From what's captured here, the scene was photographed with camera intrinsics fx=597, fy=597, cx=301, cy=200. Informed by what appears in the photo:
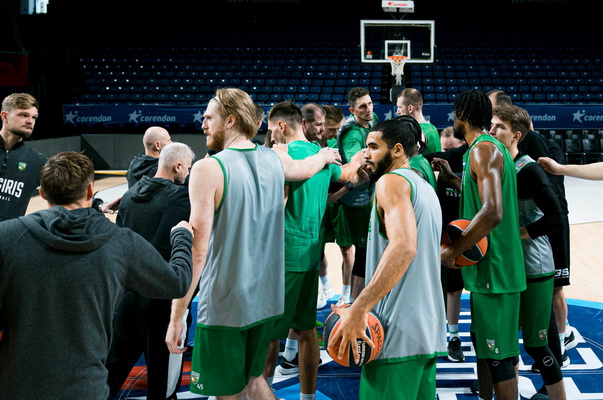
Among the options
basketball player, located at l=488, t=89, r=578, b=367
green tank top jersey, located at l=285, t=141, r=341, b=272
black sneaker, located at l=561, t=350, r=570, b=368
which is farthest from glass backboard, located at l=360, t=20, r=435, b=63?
green tank top jersey, located at l=285, t=141, r=341, b=272

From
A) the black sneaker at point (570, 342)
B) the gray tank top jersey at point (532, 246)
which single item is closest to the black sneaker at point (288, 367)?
the gray tank top jersey at point (532, 246)

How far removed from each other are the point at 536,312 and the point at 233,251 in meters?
1.71

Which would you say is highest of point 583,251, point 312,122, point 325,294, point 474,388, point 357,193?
point 312,122

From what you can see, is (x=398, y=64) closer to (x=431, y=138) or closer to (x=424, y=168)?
(x=431, y=138)

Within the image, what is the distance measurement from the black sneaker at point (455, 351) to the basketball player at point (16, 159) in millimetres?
3183

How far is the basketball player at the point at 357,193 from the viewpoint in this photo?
16.0ft

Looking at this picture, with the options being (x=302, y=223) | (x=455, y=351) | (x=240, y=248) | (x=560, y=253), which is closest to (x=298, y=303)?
Answer: (x=302, y=223)

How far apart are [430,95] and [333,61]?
3636 mm

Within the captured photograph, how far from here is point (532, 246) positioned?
3.30 meters

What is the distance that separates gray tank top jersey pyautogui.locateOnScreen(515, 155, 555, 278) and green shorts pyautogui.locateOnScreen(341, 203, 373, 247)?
1.72 meters

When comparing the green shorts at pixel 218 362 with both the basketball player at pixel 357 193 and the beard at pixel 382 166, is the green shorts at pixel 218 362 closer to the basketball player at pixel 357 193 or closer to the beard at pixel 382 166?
the beard at pixel 382 166

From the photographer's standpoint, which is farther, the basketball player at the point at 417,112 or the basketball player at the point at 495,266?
the basketball player at the point at 417,112

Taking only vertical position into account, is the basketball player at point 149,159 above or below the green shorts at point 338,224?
above

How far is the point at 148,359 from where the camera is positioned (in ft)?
10.5
